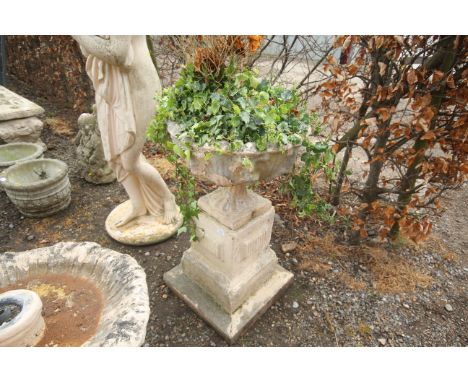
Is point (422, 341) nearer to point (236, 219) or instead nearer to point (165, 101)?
point (236, 219)

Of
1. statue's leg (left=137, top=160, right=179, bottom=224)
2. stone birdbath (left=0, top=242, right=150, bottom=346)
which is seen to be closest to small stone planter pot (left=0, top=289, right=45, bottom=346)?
stone birdbath (left=0, top=242, right=150, bottom=346)

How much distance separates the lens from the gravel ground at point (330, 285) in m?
2.29

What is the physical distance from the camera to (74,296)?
5.23 feet

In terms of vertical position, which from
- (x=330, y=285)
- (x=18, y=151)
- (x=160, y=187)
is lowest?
(x=330, y=285)

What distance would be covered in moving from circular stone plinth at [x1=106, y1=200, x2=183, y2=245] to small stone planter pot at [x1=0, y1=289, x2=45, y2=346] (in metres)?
1.60

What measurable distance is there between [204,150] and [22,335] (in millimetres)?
1095

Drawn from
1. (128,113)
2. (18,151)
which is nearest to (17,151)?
(18,151)

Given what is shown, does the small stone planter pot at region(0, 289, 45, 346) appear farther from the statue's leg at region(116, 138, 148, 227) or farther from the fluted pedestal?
the statue's leg at region(116, 138, 148, 227)

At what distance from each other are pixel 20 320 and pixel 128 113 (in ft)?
→ 5.19

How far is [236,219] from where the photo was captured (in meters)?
2.07

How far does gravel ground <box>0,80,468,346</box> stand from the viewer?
2.29 metres

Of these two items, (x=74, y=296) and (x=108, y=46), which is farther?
(x=108, y=46)

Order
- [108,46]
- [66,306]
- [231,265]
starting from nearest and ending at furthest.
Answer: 1. [66,306]
2. [108,46]
3. [231,265]

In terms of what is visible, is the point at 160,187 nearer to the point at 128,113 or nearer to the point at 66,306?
the point at 128,113
